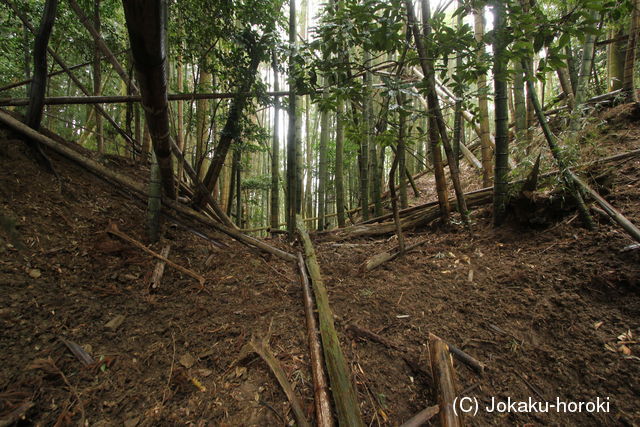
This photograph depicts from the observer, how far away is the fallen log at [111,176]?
83.0 inches

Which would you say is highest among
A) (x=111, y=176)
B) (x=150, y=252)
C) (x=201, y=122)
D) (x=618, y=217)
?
(x=201, y=122)

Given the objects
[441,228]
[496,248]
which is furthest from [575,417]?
[441,228]

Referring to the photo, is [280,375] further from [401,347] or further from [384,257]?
[384,257]

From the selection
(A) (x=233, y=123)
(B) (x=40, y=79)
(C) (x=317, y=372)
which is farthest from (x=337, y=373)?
(B) (x=40, y=79)

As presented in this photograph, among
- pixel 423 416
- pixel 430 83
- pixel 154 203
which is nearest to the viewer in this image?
pixel 423 416

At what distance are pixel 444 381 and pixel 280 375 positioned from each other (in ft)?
2.43

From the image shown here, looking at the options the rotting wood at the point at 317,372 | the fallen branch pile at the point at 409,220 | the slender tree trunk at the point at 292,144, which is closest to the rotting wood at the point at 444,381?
the rotting wood at the point at 317,372

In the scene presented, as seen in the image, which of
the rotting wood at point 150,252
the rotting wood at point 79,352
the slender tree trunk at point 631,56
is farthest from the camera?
the slender tree trunk at point 631,56

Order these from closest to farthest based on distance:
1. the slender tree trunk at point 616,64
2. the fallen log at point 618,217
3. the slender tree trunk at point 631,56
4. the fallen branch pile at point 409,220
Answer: the fallen log at point 618,217, the fallen branch pile at point 409,220, the slender tree trunk at point 631,56, the slender tree trunk at point 616,64

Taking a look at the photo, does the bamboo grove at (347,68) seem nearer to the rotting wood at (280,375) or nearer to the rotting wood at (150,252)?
the rotting wood at (150,252)

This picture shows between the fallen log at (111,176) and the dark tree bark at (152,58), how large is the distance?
26.7 inches

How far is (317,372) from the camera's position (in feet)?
4.05

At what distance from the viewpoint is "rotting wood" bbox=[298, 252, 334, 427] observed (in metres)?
1.04

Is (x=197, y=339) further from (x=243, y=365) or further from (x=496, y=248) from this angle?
(x=496, y=248)
